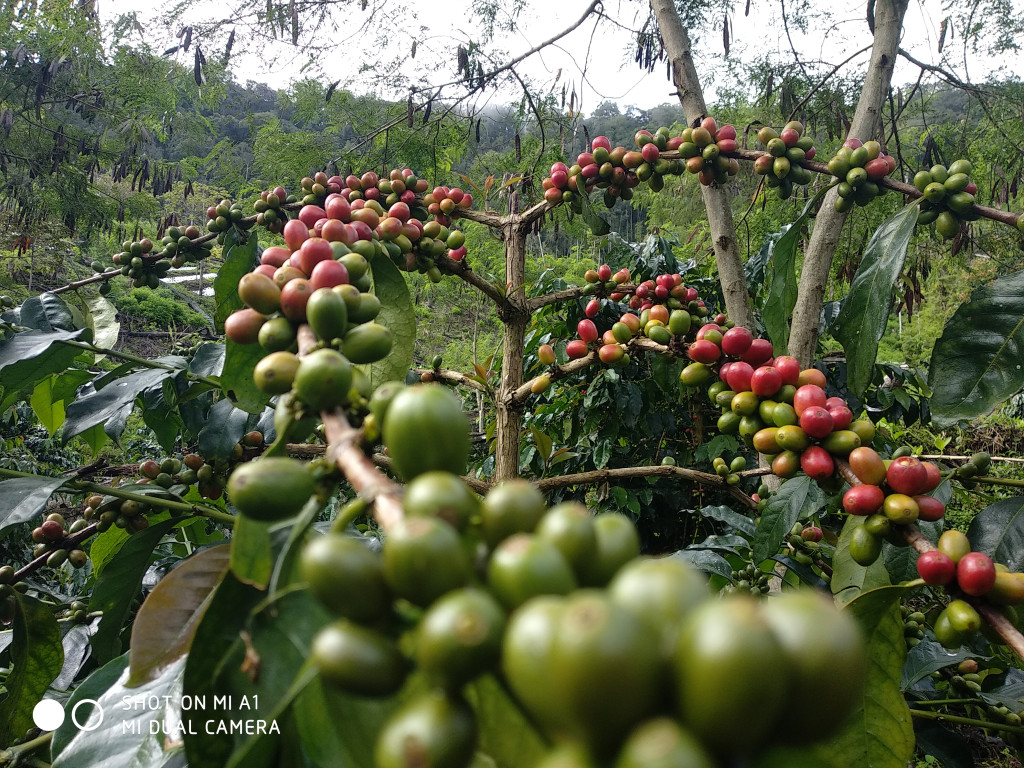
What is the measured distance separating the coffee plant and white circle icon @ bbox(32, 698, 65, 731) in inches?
0.5

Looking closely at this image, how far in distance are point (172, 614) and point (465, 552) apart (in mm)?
552

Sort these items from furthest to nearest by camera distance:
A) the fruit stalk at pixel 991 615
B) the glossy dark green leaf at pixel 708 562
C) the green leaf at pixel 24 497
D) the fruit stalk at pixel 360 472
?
1. the glossy dark green leaf at pixel 708 562
2. the green leaf at pixel 24 497
3. the fruit stalk at pixel 991 615
4. the fruit stalk at pixel 360 472

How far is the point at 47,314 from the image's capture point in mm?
1450

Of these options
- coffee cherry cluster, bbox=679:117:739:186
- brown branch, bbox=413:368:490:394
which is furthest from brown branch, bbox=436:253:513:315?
coffee cherry cluster, bbox=679:117:739:186

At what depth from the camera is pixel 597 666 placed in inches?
9.6

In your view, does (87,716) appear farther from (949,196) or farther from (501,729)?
(949,196)

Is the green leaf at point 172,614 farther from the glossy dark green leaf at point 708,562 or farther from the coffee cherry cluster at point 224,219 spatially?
the glossy dark green leaf at point 708,562

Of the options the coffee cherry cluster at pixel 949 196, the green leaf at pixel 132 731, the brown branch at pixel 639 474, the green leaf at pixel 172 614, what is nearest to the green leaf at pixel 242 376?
the green leaf at pixel 172 614

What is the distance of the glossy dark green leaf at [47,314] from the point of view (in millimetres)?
1419

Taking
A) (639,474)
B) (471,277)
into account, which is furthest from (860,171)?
(471,277)

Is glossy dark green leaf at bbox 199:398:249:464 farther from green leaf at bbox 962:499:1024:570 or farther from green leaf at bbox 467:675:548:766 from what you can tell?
green leaf at bbox 962:499:1024:570

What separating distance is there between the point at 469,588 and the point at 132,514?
1190mm

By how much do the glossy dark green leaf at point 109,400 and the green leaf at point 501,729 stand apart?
1162mm

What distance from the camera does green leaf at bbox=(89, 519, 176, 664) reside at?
1.15m
